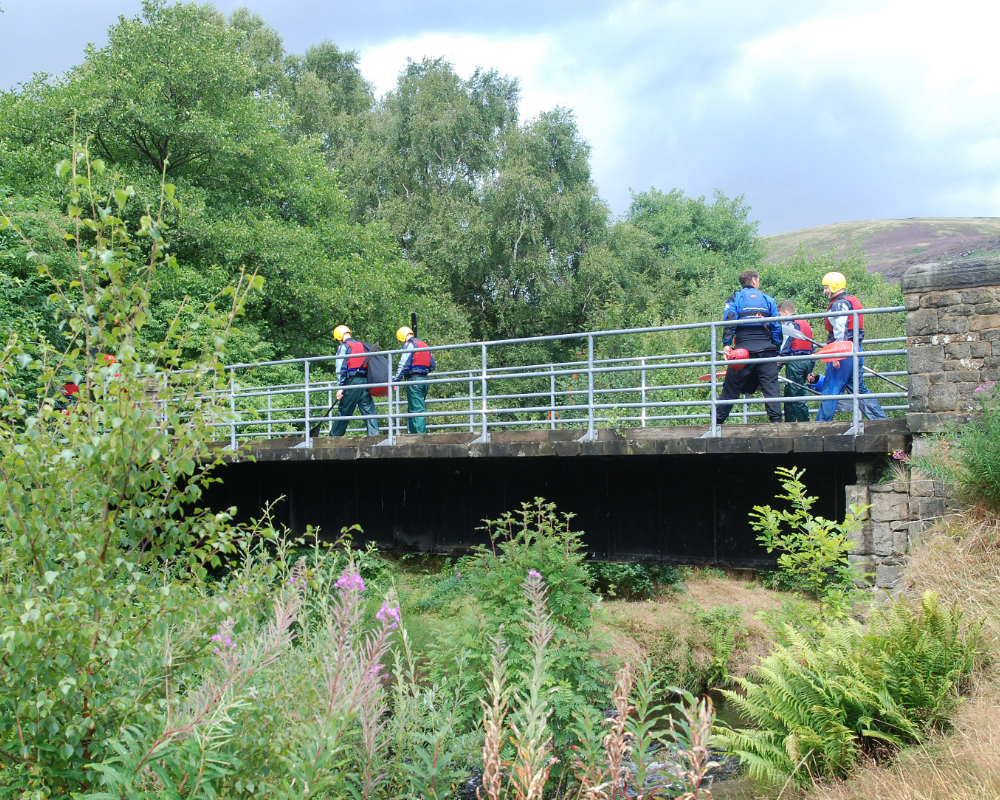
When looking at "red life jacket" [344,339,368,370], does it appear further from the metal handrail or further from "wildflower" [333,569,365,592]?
"wildflower" [333,569,365,592]

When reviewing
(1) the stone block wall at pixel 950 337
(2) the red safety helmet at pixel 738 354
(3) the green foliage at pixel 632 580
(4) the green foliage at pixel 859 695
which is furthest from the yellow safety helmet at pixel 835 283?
(3) the green foliage at pixel 632 580

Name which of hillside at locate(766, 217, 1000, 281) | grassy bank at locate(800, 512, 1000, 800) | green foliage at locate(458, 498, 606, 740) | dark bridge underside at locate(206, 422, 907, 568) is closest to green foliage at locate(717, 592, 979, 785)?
grassy bank at locate(800, 512, 1000, 800)

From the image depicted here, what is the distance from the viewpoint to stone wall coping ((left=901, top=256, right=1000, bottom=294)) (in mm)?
8008

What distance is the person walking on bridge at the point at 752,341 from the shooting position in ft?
32.7

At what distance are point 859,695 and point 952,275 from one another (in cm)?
428

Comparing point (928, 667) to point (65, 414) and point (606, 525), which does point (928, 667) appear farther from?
point (65, 414)

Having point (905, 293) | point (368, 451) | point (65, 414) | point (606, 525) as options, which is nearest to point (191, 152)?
point (368, 451)

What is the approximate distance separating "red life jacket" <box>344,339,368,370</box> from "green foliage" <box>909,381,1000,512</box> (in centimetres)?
759

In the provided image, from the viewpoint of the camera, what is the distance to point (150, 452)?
145 inches

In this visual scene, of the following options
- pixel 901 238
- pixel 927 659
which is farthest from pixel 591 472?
pixel 901 238

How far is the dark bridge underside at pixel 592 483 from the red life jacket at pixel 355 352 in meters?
1.41

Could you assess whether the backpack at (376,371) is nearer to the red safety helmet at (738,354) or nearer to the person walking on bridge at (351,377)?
the person walking on bridge at (351,377)

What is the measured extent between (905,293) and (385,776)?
6767mm

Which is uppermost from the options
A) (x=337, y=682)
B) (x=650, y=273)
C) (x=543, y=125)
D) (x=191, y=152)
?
(x=543, y=125)
